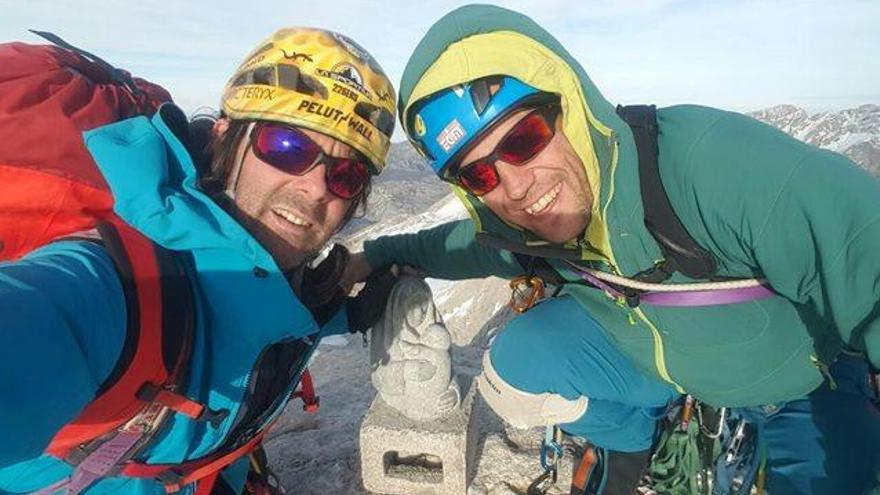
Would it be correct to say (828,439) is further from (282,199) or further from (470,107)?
(282,199)

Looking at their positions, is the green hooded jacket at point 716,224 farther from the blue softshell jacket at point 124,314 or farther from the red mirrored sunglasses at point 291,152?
the blue softshell jacket at point 124,314

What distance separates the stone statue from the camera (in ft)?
11.4

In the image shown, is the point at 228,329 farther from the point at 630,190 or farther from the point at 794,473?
the point at 794,473

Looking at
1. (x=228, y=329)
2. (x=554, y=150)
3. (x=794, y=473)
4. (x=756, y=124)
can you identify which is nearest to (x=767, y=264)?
(x=756, y=124)

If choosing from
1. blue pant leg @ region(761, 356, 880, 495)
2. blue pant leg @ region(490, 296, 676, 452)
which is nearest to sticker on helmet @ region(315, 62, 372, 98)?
blue pant leg @ region(490, 296, 676, 452)

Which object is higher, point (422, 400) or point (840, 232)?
point (840, 232)

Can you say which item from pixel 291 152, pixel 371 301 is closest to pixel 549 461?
pixel 371 301

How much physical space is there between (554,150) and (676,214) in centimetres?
67

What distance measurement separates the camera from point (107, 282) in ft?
5.23

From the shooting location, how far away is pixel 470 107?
2590mm

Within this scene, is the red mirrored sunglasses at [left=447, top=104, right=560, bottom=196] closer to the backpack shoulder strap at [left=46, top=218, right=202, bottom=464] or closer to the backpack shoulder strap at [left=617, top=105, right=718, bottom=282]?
the backpack shoulder strap at [left=617, top=105, right=718, bottom=282]

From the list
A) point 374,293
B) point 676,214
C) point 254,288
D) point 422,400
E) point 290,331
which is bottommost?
point 422,400

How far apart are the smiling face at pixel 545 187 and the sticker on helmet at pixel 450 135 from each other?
99 mm

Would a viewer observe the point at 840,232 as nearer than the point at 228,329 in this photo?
Yes
